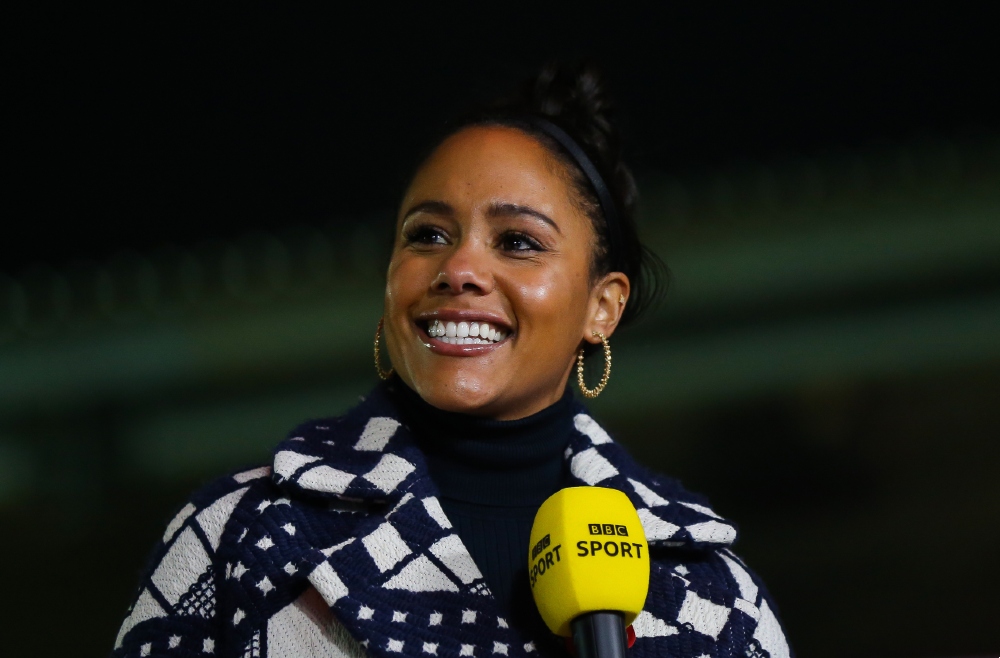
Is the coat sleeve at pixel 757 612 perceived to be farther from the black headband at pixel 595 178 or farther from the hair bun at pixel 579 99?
the hair bun at pixel 579 99

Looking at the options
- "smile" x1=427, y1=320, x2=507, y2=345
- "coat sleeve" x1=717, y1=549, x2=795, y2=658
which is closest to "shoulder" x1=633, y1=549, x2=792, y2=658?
"coat sleeve" x1=717, y1=549, x2=795, y2=658

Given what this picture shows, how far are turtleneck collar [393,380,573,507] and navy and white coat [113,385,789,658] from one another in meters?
0.06

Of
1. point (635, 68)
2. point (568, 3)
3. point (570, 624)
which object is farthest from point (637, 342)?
point (570, 624)

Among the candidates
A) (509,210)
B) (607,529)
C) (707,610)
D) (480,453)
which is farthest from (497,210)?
(707,610)

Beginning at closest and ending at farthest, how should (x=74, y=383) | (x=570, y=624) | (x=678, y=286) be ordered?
(x=570, y=624) → (x=74, y=383) → (x=678, y=286)

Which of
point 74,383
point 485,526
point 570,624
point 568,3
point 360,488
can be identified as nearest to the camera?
point 570,624

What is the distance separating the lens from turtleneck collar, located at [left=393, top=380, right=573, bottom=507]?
1.48 meters

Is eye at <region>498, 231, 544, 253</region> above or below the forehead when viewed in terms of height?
below

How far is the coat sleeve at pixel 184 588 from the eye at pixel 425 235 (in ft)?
1.47

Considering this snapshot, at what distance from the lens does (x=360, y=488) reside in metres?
1.32

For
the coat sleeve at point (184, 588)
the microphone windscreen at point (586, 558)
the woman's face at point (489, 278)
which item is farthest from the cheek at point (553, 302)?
the coat sleeve at point (184, 588)

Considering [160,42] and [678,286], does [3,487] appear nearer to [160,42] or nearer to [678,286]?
[160,42]

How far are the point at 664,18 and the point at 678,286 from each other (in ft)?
3.04

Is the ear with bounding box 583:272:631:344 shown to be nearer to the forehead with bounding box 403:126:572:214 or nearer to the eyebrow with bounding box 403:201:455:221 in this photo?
the forehead with bounding box 403:126:572:214
